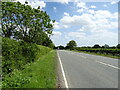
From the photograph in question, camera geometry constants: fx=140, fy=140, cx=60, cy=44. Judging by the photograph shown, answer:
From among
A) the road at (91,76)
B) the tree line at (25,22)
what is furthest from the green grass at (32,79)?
the tree line at (25,22)

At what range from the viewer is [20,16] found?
25.4m

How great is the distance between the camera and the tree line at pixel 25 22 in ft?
80.3

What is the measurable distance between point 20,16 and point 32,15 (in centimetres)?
220

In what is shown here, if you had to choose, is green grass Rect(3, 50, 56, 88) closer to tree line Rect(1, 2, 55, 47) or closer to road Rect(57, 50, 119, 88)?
road Rect(57, 50, 119, 88)

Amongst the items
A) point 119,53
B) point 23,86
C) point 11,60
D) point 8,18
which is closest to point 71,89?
point 23,86

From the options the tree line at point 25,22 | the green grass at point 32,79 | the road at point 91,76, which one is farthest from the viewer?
the tree line at point 25,22

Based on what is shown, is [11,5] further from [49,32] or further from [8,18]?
[49,32]

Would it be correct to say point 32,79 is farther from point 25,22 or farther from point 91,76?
point 25,22

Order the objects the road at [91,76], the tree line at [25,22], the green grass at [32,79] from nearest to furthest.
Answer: the green grass at [32,79]
the road at [91,76]
the tree line at [25,22]

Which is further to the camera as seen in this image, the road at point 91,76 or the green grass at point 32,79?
the road at point 91,76

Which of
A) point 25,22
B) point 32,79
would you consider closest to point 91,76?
point 32,79

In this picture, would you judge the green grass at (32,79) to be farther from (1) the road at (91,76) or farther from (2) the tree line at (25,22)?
(2) the tree line at (25,22)

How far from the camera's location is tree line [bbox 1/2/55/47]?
24469 millimetres

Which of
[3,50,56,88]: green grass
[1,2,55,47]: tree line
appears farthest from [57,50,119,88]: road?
[1,2,55,47]: tree line
